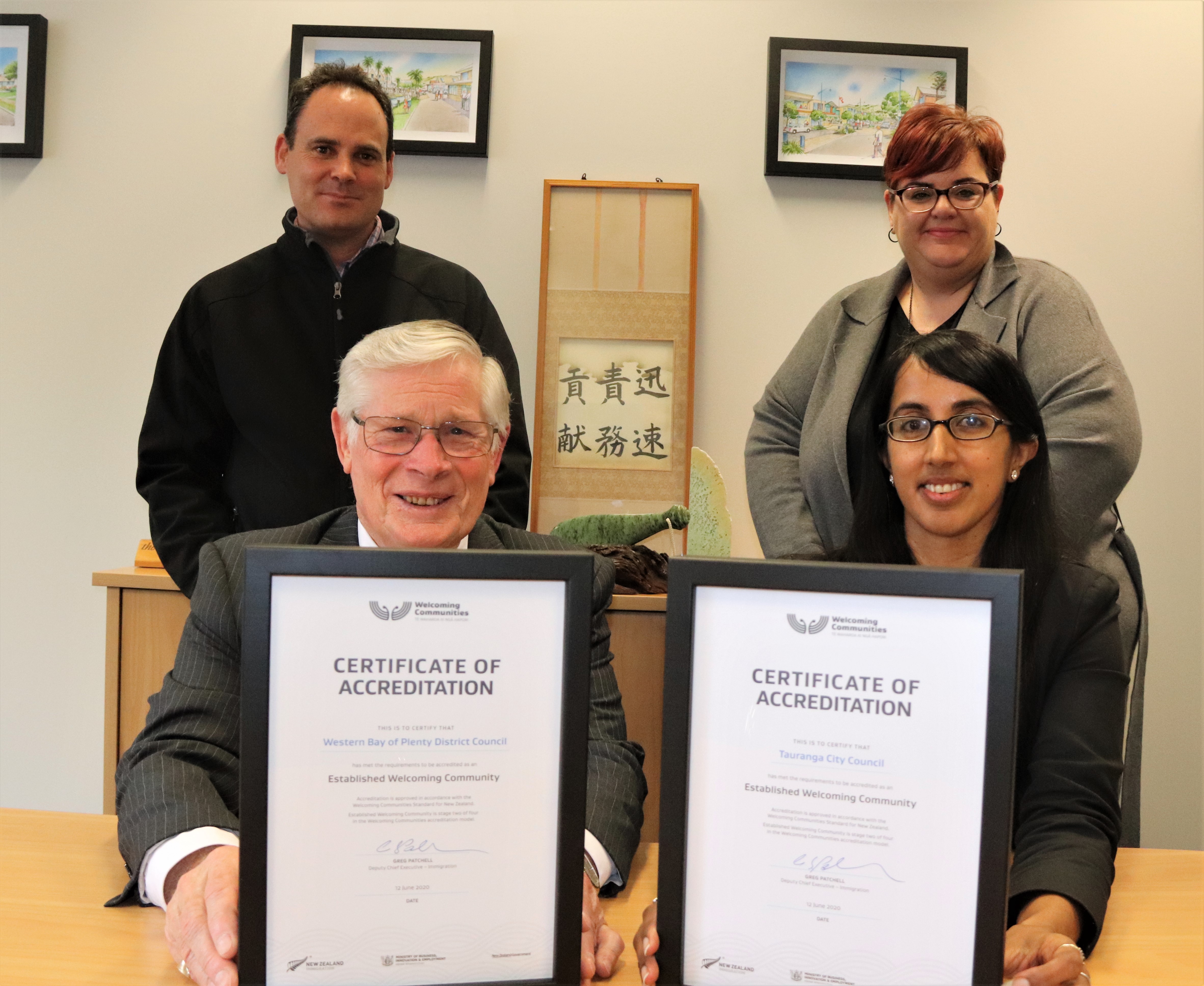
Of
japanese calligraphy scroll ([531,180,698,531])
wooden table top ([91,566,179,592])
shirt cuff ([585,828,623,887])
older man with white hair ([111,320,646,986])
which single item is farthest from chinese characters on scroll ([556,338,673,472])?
shirt cuff ([585,828,623,887])

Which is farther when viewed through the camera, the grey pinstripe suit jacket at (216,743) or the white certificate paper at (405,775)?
the grey pinstripe suit jacket at (216,743)

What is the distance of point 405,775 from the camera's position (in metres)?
0.80

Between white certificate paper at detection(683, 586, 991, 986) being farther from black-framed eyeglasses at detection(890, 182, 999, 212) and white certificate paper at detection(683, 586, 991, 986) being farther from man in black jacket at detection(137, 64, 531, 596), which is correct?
man in black jacket at detection(137, 64, 531, 596)

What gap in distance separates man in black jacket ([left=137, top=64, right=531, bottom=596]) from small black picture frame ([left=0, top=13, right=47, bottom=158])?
1.27 metres

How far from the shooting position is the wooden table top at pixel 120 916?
945 millimetres

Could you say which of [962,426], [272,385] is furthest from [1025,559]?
[272,385]

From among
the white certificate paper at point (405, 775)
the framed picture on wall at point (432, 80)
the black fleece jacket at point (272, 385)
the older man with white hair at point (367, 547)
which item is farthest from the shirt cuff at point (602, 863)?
the framed picture on wall at point (432, 80)

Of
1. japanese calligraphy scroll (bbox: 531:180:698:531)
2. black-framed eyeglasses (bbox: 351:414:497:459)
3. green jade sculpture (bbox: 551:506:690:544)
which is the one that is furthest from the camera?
japanese calligraphy scroll (bbox: 531:180:698:531)

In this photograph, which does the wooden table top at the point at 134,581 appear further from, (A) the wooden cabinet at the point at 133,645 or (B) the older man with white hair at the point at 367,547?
(B) the older man with white hair at the point at 367,547

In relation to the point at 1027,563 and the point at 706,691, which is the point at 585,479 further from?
the point at 706,691

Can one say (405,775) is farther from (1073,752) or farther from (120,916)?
(1073,752)

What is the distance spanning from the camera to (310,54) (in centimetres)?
322

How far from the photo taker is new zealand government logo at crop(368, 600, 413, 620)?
0.80 meters

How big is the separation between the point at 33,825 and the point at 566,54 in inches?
103
